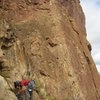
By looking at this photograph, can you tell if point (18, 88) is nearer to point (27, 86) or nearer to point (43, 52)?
point (27, 86)

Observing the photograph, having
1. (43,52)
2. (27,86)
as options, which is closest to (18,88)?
(27,86)

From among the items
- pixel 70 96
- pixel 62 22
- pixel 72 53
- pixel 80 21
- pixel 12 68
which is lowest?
pixel 70 96

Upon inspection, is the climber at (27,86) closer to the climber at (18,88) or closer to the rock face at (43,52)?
the climber at (18,88)

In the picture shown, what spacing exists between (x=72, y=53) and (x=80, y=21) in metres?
12.8

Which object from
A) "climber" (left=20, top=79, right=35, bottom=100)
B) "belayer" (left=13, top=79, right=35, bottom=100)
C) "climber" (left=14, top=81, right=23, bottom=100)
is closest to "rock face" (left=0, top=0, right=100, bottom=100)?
"climber" (left=14, top=81, right=23, bottom=100)

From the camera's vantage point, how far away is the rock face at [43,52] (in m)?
22.6

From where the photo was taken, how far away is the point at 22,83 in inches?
763

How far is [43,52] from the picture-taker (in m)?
24.8

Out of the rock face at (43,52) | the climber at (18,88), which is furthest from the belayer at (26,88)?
the rock face at (43,52)

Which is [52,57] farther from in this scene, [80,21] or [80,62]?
[80,21]

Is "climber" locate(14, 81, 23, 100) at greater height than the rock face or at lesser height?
lesser

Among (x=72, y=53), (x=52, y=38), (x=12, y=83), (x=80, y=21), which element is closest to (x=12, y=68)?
(x=12, y=83)

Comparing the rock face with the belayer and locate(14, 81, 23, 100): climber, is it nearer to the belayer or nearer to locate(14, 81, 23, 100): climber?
locate(14, 81, 23, 100): climber

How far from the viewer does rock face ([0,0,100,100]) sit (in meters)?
22.6
